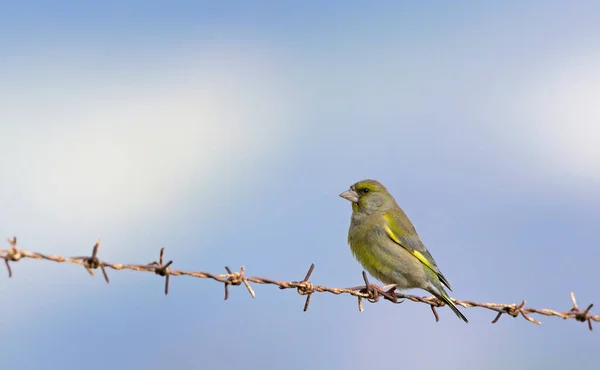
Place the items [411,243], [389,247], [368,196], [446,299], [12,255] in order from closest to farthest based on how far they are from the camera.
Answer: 1. [12,255]
2. [446,299]
3. [389,247]
4. [411,243]
5. [368,196]

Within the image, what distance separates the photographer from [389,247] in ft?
33.3

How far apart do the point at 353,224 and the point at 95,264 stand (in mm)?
5997

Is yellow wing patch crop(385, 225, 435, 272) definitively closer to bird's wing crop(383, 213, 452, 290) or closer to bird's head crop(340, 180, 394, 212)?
bird's wing crop(383, 213, 452, 290)

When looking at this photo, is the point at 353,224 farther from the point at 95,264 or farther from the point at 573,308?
the point at 95,264

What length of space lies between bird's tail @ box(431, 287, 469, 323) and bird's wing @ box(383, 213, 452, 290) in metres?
0.23

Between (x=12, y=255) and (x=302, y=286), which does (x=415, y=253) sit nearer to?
(x=302, y=286)

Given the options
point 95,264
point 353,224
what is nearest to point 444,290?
point 353,224

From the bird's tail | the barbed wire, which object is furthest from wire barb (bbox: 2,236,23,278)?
the bird's tail

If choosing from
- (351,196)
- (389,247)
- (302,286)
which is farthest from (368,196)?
(302,286)

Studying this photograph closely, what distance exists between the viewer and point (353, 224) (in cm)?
1068

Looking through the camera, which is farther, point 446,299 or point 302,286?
point 446,299

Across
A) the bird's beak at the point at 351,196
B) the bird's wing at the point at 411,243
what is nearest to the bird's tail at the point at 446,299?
the bird's wing at the point at 411,243

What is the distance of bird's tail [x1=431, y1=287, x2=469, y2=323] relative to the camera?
29.6ft

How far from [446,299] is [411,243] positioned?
1.10 metres
